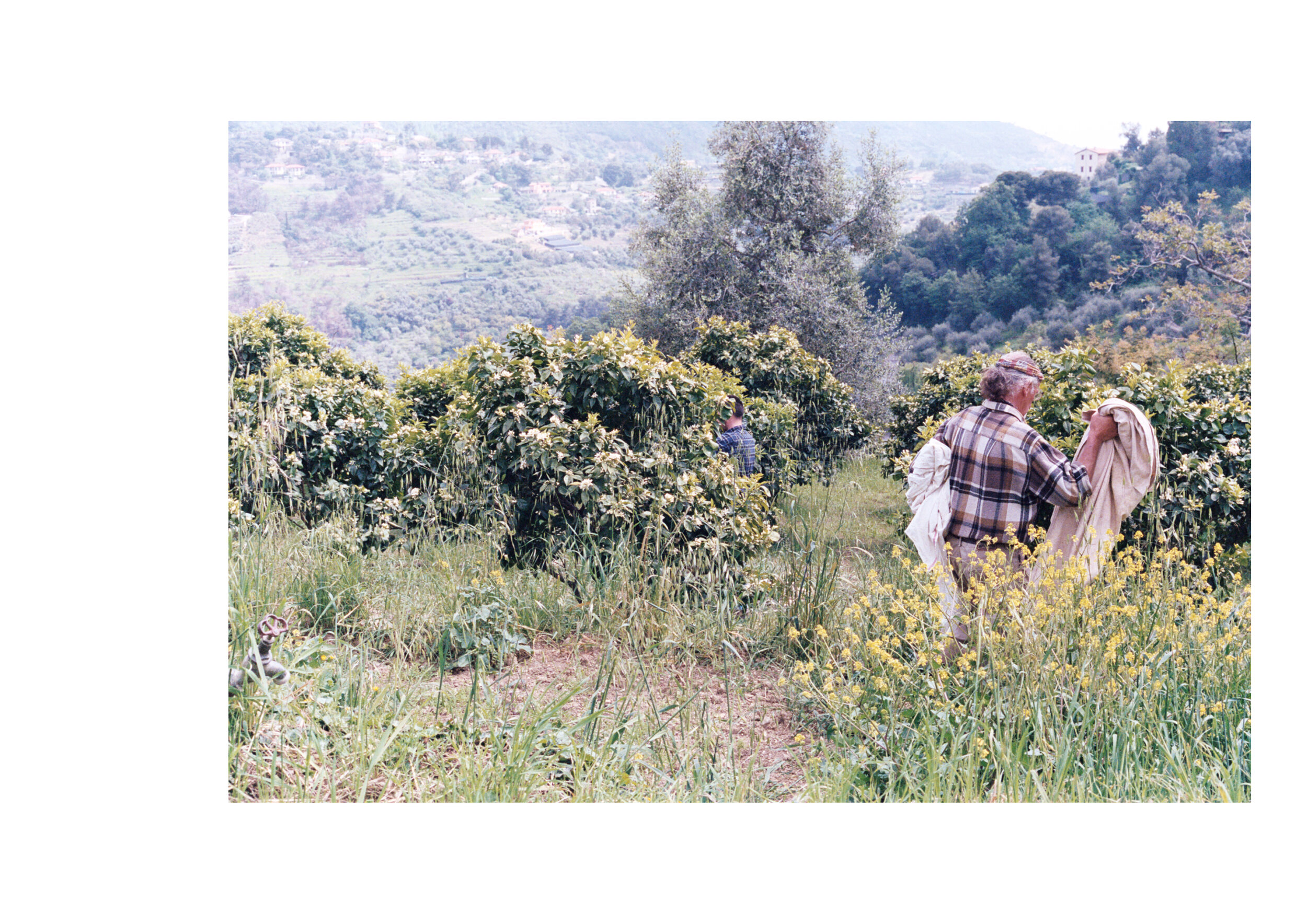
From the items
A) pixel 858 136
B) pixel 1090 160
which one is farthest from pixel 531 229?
pixel 1090 160

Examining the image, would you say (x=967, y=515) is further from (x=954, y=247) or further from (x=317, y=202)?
(x=954, y=247)

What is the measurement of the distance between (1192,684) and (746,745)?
5.09 feet

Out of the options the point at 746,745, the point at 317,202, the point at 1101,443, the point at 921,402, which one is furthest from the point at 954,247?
the point at 746,745

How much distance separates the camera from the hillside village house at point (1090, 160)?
7.85 meters

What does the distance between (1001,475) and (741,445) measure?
2.45 m

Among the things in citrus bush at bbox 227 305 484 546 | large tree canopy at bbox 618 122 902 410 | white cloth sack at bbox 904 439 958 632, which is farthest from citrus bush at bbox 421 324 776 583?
large tree canopy at bbox 618 122 902 410

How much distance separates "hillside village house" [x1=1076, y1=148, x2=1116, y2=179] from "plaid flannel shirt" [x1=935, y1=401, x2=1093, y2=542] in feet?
19.1

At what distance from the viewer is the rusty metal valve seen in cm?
260

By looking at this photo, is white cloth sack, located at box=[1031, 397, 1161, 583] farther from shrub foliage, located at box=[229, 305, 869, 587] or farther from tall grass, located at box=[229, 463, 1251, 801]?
shrub foliage, located at box=[229, 305, 869, 587]

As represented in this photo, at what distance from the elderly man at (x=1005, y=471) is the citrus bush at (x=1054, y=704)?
247 millimetres

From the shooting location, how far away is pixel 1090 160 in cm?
820

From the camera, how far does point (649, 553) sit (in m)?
3.65

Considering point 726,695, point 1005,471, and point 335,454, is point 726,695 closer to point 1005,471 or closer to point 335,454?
point 1005,471
